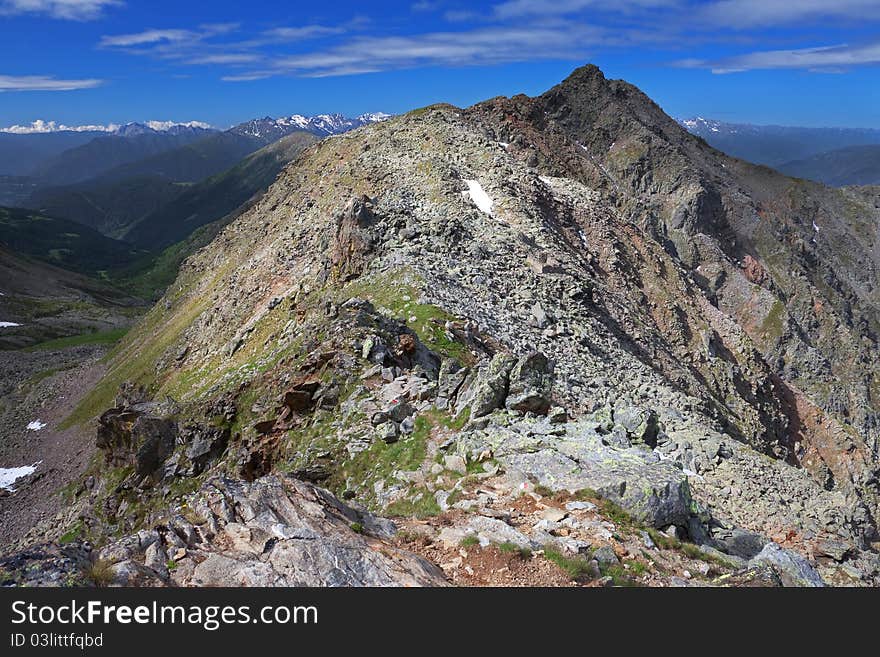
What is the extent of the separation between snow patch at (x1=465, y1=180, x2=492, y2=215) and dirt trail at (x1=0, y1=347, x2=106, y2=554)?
41.6 metres

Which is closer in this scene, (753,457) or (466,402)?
(466,402)

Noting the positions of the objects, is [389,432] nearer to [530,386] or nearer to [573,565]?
[530,386]

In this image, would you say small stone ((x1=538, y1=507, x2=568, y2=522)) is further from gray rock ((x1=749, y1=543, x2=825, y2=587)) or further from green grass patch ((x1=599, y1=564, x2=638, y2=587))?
gray rock ((x1=749, y1=543, x2=825, y2=587))

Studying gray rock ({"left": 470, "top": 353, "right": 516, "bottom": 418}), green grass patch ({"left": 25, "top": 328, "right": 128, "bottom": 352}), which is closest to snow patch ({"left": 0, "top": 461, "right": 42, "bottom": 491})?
gray rock ({"left": 470, "top": 353, "right": 516, "bottom": 418})

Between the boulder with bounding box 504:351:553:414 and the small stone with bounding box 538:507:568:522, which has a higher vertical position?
the boulder with bounding box 504:351:553:414

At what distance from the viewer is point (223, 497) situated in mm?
14016

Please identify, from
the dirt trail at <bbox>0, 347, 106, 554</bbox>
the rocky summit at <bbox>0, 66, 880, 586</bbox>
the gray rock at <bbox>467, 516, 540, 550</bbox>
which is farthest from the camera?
the dirt trail at <bbox>0, 347, 106, 554</bbox>

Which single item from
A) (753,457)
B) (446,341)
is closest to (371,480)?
(446,341)

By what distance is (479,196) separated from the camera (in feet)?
167

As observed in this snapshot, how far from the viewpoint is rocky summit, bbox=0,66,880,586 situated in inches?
516

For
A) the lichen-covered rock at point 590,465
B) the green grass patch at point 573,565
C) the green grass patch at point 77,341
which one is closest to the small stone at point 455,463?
the lichen-covered rock at point 590,465

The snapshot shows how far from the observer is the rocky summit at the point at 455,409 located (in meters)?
13.1

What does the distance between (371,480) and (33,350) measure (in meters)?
131

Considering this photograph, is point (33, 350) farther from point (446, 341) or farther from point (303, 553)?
point (303, 553)
